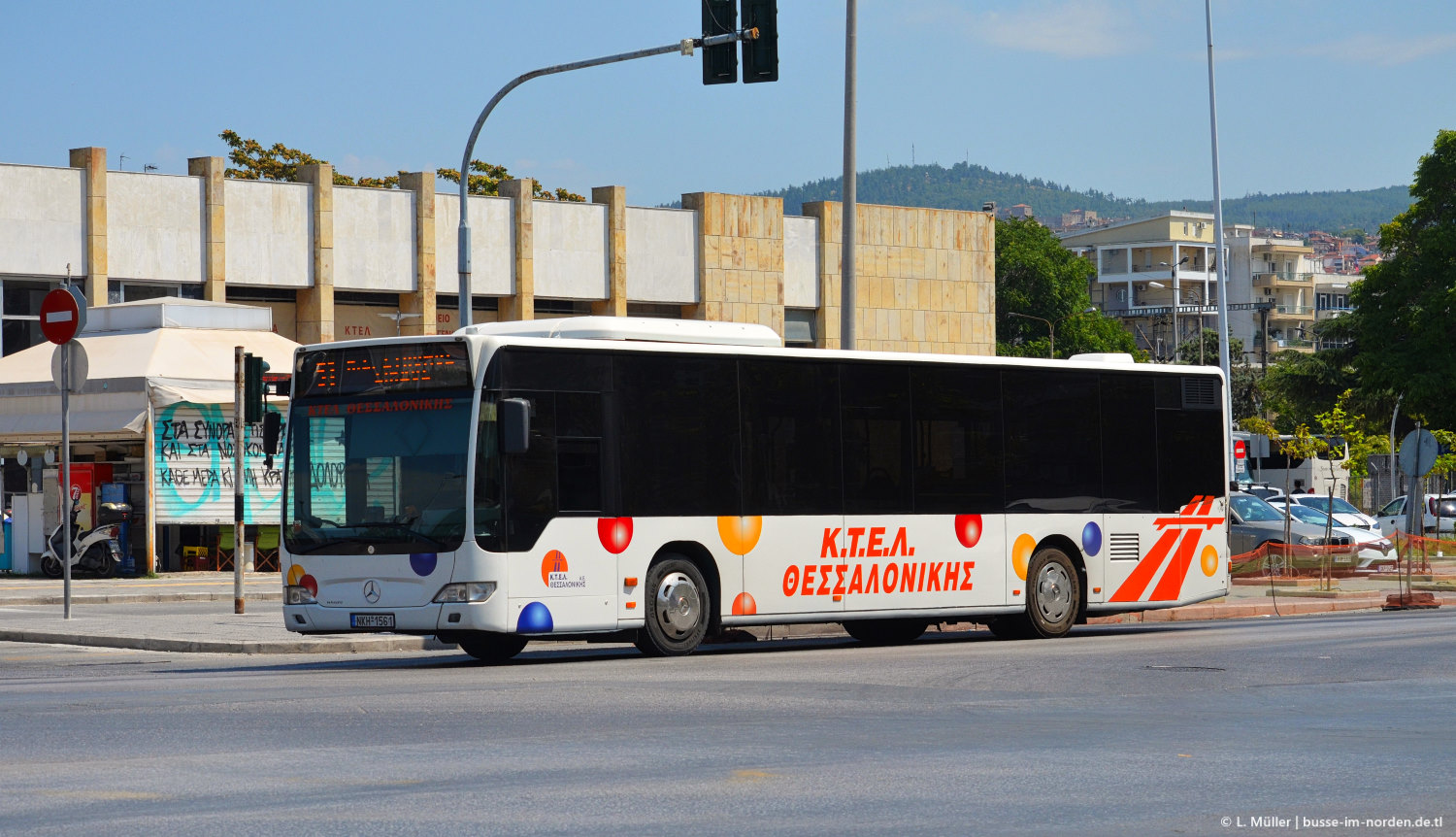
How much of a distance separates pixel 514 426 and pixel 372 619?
213cm

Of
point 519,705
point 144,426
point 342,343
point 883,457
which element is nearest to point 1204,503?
point 883,457

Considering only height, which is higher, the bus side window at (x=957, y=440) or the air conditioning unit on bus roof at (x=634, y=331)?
the air conditioning unit on bus roof at (x=634, y=331)

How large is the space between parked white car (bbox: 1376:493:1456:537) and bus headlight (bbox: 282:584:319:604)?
3822cm

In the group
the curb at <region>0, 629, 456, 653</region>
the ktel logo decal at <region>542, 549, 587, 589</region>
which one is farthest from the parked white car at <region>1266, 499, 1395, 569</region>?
the ktel logo decal at <region>542, 549, 587, 589</region>

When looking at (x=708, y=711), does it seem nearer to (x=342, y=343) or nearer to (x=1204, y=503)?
(x=342, y=343)

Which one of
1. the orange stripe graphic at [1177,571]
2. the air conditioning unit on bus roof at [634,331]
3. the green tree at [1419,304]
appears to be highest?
the green tree at [1419,304]

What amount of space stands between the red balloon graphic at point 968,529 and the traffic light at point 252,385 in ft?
25.9

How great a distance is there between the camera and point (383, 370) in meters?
16.7

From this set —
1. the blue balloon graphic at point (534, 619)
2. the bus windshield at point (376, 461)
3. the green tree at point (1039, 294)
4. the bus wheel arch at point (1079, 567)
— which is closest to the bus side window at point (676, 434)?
the blue balloon graphic at point (534, 619)

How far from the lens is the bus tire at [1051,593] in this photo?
2038 centimetres

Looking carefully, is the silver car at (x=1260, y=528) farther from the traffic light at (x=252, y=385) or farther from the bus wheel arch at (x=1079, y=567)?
the traffic light at (x=252, y=385)

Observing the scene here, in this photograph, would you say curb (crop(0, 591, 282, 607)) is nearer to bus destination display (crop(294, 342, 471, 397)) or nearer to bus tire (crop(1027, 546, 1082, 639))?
bus destination display (crop(294, 342, 471, 397))

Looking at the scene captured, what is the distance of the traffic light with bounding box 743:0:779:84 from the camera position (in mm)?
21328

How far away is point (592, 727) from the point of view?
11.0 meters
